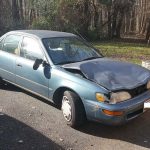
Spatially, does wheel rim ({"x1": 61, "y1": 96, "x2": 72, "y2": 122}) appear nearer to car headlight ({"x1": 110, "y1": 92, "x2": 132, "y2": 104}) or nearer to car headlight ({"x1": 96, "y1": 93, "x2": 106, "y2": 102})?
car headlight ({"x1": 96, "y1": 93, "x2": 106, "y2": 102})

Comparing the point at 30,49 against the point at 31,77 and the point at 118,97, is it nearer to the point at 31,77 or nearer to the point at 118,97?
the point at 31,77

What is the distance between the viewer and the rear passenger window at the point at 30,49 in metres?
6.32

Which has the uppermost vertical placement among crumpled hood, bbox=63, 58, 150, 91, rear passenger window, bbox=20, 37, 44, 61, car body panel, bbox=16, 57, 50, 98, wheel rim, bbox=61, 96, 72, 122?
rear passenger window, bbox=20, 37, 44, 61

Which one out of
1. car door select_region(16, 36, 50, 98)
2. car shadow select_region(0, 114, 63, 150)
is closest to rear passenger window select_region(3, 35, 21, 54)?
car door select_region(16, 36, 50, 98)

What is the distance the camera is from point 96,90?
5.06 meters

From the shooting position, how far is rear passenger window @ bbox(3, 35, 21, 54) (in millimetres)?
7044

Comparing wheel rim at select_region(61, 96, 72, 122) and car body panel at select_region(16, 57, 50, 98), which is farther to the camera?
car body panel at select_region(16, 57, 50, 98)

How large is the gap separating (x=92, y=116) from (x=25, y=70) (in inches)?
82.1

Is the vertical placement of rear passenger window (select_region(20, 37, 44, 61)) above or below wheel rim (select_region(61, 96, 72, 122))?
above

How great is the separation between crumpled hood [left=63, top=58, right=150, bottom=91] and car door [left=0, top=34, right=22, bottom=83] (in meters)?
1.69

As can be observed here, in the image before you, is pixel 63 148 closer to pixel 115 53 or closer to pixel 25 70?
pixel 25 70

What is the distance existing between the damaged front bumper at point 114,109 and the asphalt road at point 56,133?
0.33 metres

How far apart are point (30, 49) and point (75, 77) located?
157cm

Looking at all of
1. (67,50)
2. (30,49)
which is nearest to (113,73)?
(67,50)
